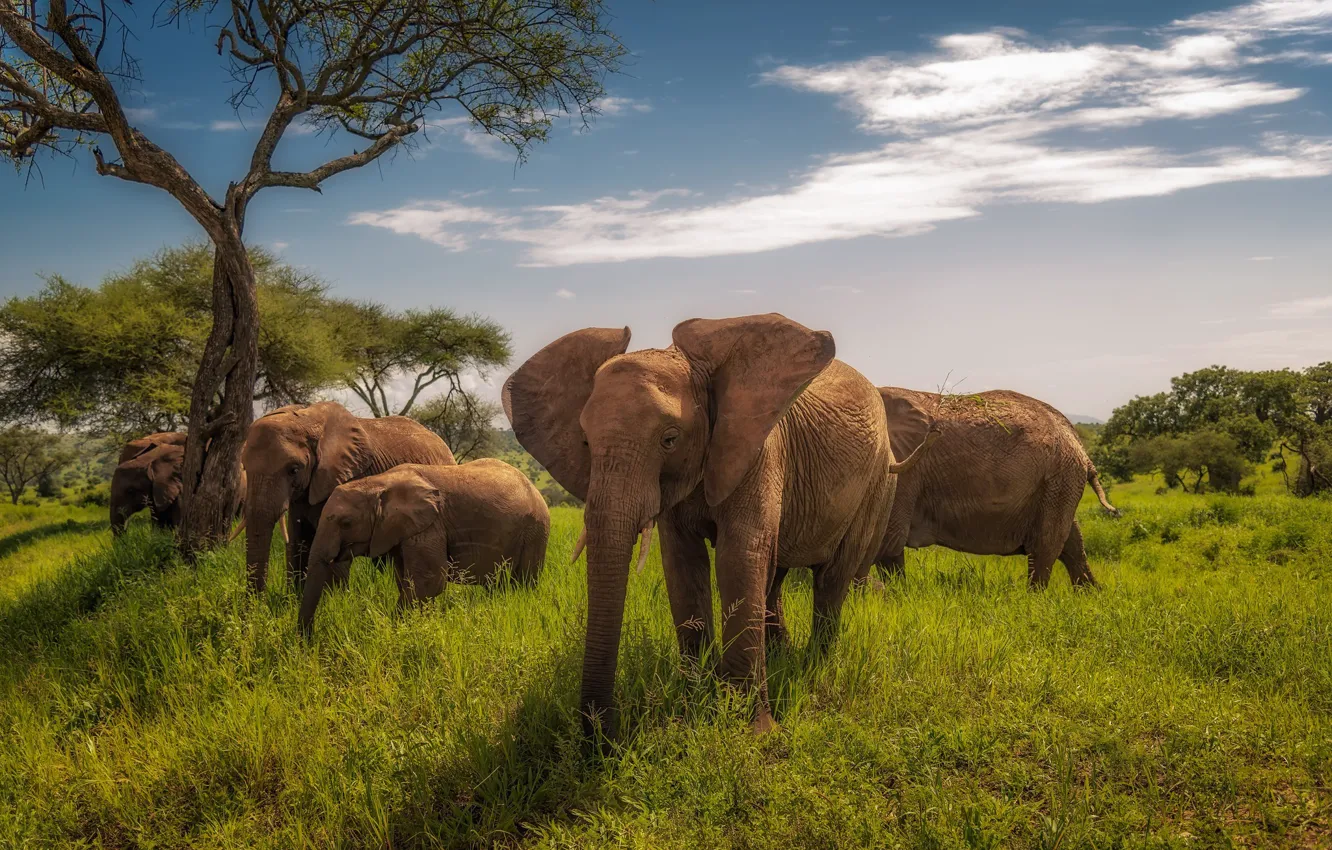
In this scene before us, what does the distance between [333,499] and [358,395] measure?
26332mm

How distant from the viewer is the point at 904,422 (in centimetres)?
892

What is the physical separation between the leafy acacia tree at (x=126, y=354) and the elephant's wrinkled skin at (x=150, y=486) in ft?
20.8

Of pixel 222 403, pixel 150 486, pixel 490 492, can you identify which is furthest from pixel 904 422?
pixel 150 486

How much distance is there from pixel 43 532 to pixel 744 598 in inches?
887

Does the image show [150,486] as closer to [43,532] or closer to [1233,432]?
[43,532]

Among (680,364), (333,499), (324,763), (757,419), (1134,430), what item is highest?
(680,364)

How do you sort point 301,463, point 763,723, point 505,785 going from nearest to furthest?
point 505,785 → point 763,723 → point 301,463

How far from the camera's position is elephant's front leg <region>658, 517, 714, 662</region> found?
5.12 m

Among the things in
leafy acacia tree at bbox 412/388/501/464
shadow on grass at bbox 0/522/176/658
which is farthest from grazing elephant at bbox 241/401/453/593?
leafy acacia tree at bbox 412/388/501/464

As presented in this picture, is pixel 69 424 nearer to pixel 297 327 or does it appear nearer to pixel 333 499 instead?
pixel 297 327

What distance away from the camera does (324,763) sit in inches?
191

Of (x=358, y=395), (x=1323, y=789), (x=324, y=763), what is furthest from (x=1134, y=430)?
(x=324, y=763)

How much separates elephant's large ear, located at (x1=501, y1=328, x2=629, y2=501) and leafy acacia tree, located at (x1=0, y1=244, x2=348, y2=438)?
1932 cm

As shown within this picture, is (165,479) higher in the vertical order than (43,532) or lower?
higher
